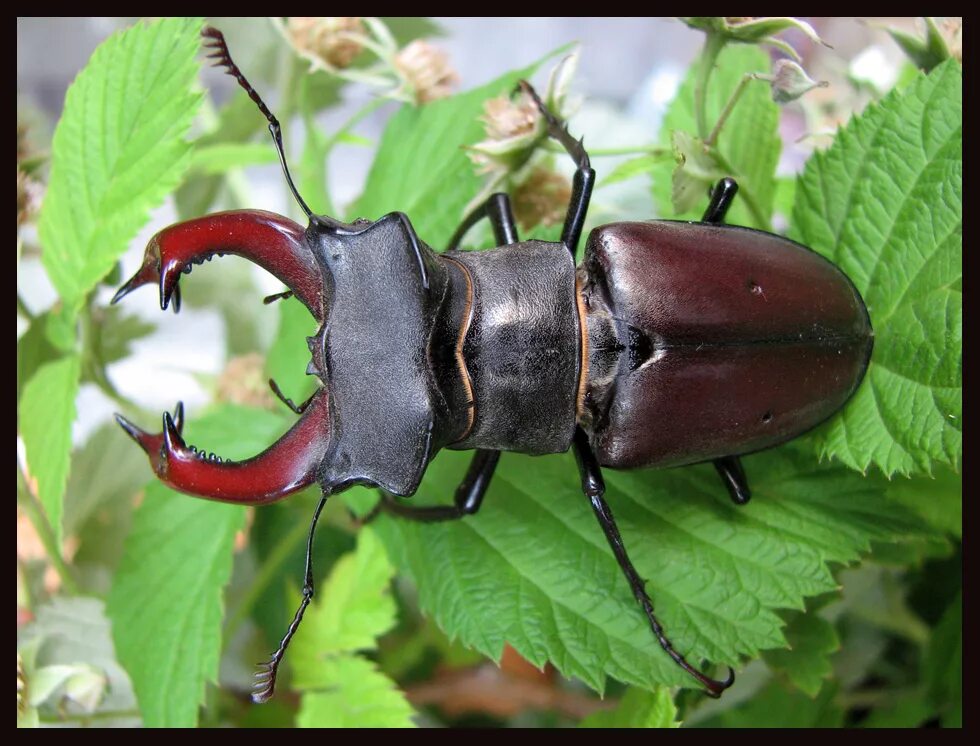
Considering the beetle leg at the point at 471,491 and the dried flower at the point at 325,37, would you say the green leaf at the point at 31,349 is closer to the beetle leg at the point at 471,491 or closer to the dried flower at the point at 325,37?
the dried flower at the point at 325,37

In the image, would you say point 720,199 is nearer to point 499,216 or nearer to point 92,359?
point 499,216

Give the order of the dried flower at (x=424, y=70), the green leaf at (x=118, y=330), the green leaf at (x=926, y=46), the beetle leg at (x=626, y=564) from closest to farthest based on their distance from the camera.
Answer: the green leaf at (x=926, y=46), the beetle leg at (x=626, y=564), the dried flower at (x=424, y=70), the green leaf at (x=118, y=330)

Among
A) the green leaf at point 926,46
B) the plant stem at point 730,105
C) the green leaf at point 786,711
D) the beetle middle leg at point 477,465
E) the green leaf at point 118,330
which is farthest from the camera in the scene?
the green leaf at point 118,330

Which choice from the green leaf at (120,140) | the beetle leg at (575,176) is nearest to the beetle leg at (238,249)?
the green leaf at (120,140)

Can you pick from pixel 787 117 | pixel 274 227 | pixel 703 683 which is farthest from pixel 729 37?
pixel 787 117

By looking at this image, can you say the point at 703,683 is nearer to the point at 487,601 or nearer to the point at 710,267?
the point at 487,601

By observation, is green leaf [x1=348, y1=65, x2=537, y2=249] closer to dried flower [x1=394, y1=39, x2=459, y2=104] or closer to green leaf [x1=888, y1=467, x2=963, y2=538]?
dried flower [x1=394, y1=39, x2=459, y2=104]

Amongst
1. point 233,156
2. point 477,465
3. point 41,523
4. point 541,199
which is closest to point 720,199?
point 541,199
